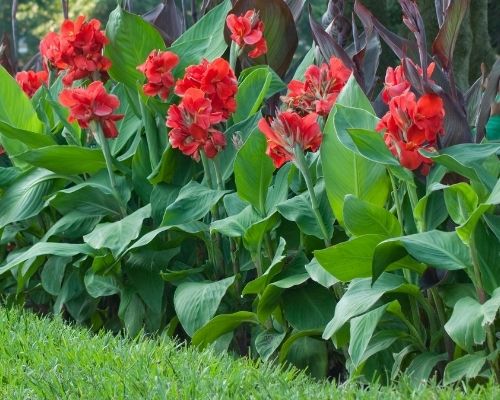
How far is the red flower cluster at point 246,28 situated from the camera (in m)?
4.17

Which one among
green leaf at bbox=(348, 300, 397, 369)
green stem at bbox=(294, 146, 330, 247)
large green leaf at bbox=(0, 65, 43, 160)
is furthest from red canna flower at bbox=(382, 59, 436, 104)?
large green leaf at bbox=(0, 65, 43, 160)

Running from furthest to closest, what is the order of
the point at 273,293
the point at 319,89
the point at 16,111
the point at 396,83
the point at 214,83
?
the point at 16,111, the point at 214,83, the point at 319,89, the point at 273,293, the point at 396,83

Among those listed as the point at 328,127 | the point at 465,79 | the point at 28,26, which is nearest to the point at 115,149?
the point at 328,127

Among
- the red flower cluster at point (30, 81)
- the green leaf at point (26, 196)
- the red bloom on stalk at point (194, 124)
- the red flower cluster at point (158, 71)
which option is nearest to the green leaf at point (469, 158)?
the red bloom on stalk at point (194, 124)

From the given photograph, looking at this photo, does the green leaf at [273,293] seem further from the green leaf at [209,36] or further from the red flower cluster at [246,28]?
the green leaf at [209,36]

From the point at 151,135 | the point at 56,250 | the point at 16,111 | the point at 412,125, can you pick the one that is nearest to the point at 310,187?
the point at 412,125

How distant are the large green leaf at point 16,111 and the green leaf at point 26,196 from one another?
0.23 meters

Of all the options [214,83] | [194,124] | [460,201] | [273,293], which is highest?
[214,83]

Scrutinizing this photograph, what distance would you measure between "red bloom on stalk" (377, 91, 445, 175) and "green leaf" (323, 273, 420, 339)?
0.37 metres

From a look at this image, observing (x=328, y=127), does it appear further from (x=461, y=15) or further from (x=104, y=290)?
(x=104, y=290)

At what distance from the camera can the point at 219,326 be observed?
150 inches

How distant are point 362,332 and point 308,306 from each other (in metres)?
0.46

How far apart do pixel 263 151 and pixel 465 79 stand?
3.84m

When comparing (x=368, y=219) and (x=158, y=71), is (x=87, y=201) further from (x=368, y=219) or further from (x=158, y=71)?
(x=368, y=219)
